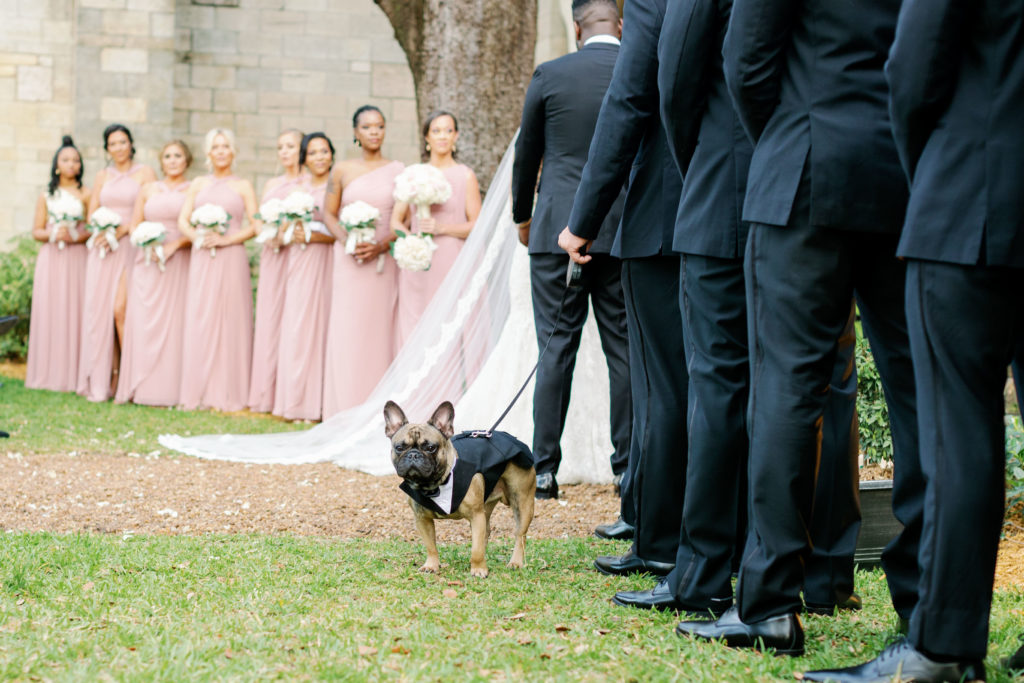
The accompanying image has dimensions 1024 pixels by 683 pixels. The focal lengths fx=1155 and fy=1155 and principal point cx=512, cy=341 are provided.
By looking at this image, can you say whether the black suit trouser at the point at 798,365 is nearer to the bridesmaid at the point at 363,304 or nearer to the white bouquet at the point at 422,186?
the white bouquet at the point at 422,186

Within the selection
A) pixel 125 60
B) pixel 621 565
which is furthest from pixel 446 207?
pixel 125 60

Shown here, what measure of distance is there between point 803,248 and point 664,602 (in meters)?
1.42

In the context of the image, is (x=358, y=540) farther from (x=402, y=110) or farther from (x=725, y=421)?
(x=402, y=110)

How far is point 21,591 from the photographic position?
427cm

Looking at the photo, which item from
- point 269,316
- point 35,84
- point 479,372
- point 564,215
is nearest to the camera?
point 564,215

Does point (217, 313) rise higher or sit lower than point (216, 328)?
higher

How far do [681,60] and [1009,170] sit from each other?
51.1 inches

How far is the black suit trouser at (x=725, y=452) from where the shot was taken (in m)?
3.67

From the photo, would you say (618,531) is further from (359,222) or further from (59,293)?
(59,293)

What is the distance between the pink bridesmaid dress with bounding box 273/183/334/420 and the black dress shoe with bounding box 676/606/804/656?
817 cm

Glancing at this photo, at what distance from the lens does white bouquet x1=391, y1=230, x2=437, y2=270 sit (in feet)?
33.1

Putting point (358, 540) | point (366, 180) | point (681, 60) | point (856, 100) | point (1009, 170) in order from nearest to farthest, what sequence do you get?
point (1009, 170) → point (856, 100) → point (681, 60) → point (358, 540) → point (366, 180)

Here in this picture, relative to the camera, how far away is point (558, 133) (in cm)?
631

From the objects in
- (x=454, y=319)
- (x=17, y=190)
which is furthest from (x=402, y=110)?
(x=454, y=319)
